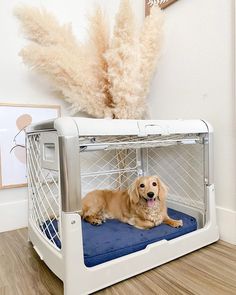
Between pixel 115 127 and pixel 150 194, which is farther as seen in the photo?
pixel 150 194

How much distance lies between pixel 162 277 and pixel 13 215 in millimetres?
919

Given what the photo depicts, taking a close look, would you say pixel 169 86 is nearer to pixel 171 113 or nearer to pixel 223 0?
pixel 171 113

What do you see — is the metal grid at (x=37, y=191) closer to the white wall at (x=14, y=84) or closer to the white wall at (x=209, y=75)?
the white wall at (x=14, y=84)

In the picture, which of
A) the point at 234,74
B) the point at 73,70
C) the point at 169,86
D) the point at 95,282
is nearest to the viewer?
the point at 95,282

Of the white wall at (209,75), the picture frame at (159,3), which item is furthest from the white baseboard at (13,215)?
the picture frame at (159,3)

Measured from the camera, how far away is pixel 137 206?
108 cm

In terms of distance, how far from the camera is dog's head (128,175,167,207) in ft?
3.37

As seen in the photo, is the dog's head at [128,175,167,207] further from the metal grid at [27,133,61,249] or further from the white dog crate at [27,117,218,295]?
the metal grid at [27,133,61,249]

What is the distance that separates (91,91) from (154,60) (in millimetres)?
390

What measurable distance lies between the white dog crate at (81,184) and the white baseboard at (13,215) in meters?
0.29

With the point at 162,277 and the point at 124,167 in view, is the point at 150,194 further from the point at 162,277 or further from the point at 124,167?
the point at 124,167

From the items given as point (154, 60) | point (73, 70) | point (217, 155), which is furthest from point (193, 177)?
point (73, 70)

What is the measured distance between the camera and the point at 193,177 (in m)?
1.26

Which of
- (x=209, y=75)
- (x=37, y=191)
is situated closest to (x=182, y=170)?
(x=209, y=75)
